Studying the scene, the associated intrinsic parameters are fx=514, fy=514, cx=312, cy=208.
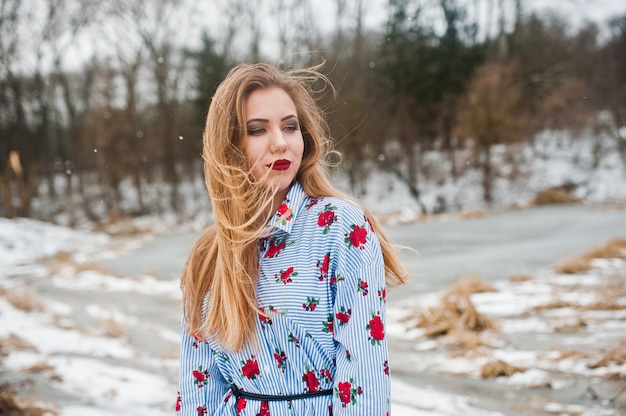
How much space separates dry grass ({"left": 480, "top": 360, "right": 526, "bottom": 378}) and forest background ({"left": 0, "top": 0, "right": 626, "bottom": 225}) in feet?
36.8

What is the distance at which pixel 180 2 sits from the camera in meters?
16.5

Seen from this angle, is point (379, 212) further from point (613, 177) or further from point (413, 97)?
point (613, 177)

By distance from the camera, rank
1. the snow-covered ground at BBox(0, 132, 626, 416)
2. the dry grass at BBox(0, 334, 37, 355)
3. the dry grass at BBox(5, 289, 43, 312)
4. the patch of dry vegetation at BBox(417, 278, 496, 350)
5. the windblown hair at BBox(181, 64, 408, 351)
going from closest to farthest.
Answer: the windblown hair at BBox(181, 64, 408, 351), the snow-covered ground at BBox(0, 132, 626, 416), the patch of dry vegetation at BBox(417, 278, 496, 350), the dry grass at BBox(0, 334, 37, 355), the dry grass at BBox(5, 289, 43, 312)

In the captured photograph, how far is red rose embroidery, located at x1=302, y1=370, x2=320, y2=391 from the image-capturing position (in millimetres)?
1307

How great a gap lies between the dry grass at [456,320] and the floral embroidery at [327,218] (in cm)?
274

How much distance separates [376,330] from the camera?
1195 millimetres

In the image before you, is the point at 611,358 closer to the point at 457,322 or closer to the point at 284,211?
the point at 457,322

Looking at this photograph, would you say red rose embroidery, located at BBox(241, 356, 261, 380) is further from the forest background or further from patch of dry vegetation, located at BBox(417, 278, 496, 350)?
the forest background

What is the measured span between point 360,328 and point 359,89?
1329 centimetres

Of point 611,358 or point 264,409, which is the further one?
point 611,358

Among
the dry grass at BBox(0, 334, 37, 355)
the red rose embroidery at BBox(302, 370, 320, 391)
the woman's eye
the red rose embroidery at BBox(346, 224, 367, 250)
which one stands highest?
the woman's eye

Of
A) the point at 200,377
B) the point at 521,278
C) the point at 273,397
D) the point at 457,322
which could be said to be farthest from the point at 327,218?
the point at 521,278

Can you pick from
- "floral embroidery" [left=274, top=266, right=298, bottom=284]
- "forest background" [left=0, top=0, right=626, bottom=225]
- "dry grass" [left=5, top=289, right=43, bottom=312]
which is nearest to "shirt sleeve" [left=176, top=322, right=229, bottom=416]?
"floral embroidery" [left=274, top=266, right=298, bottom=284]

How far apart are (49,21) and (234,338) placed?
1989cm
